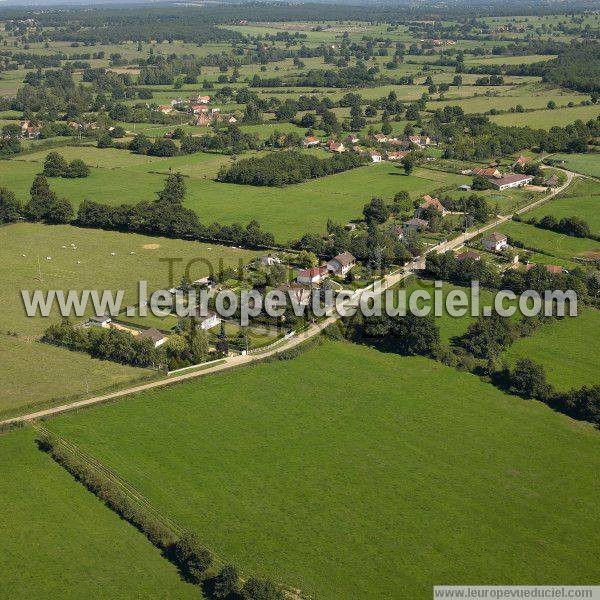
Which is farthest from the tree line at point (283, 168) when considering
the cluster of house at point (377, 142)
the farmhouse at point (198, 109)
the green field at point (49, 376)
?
the green field at point (49, 376)

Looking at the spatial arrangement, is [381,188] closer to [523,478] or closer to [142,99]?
[523,478]

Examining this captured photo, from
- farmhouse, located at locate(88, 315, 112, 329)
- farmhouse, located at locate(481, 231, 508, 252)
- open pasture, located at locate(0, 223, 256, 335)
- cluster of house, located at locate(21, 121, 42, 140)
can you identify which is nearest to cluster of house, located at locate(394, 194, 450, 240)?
farmhouse, located at locate(481, 231, 508, 252)

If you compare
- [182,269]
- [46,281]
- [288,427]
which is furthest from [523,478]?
[46,281]

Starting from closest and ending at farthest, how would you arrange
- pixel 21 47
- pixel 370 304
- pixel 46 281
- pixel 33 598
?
pixel 33 598, pixel 370 304, pixel 46 281, pixel 21 47

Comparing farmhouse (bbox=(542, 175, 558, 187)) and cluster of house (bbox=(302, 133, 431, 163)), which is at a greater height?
cluster of house (bbox=(302, 133, 431, 163))

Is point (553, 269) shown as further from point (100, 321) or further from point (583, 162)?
point (583, 162)

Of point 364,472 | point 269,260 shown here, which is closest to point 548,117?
point 269,260

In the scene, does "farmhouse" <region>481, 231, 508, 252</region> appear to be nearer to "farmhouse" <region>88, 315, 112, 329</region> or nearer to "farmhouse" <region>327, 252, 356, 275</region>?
"farmhouse" <region>327, 252, 356, 275</region>
